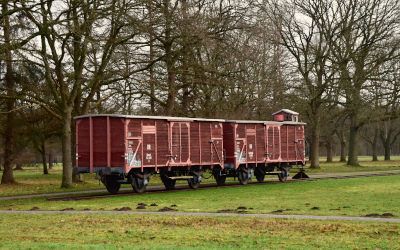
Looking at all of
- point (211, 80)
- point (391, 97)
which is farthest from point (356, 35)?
point (211, 80)

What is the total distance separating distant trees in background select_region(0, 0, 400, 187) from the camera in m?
32.3

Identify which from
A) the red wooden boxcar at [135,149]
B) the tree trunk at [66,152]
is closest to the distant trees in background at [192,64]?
the tree trunk at [66,152]

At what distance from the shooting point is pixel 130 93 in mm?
38406

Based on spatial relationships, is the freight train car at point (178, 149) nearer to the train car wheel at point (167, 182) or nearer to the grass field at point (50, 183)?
the train car wheel at point (167, 182)

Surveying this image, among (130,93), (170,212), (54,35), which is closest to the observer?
(170,212)

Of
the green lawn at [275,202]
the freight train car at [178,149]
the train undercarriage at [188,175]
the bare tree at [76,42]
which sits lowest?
the green lawn at [275,202]

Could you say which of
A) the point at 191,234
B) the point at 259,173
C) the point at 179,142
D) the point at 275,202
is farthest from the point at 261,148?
the point at 191,234

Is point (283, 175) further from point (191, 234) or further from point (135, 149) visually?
point (191, 234)

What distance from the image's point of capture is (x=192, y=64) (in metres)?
37.6

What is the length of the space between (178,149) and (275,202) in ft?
32.6

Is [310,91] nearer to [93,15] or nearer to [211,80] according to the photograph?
[211,80]

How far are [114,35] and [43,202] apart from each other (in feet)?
37.8

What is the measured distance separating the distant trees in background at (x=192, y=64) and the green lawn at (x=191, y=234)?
14921 millimetres

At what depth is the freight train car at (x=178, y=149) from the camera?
28438 millimetres
